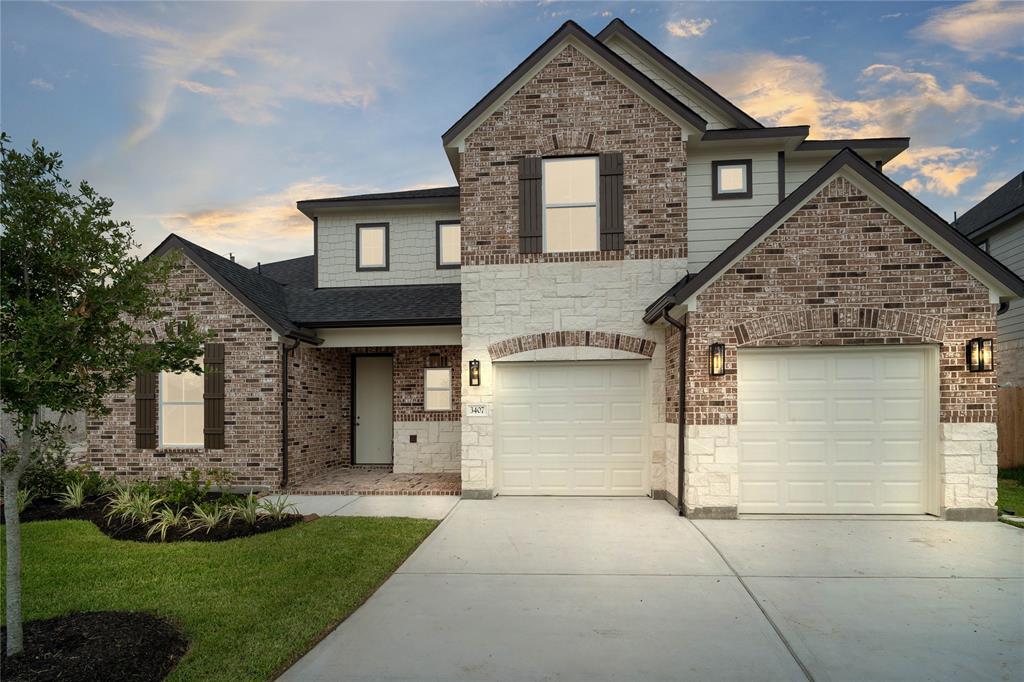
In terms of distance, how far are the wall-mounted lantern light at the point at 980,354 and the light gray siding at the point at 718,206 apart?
398 centimetres

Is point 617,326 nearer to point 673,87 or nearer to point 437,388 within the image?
point 437,388

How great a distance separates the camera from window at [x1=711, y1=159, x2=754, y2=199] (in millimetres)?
10203

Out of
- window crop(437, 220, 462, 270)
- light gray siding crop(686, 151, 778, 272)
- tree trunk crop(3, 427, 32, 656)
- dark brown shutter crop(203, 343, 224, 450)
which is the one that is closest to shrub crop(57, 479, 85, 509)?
dark brown shutter crop(203, 343, 224, 450)

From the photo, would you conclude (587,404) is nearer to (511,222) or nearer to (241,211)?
(511,222)

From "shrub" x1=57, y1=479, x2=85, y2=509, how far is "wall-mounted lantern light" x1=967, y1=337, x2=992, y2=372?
13.9 meters

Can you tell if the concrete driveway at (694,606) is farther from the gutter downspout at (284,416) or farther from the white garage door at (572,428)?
the gutter downspout at (284,416)

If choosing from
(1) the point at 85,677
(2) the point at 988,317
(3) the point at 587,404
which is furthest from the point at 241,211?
(2) the point at 988,317

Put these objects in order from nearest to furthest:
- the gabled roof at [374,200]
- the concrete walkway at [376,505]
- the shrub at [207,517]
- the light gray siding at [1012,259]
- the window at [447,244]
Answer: the shrub at [207,517] → the concrete walkway at [376,505] → the gabled roof at [374,200] → the window at [447,244] → the light gray siding at [1012,259]

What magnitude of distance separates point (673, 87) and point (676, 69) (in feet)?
1.13

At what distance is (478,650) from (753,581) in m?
3.04

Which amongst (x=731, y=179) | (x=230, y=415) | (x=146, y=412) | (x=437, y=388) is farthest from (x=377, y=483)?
(x=731, y=179)

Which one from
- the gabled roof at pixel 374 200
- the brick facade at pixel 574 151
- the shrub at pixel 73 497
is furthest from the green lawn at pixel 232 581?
the gabled roof at pixel 374 200

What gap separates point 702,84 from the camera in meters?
10.8

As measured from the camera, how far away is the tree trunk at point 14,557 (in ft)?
12.4
